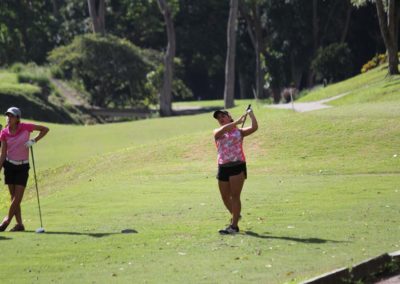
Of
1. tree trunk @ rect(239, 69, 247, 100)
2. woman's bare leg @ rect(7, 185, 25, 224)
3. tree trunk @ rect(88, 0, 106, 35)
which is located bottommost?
tree trunk @ rect(239, 69, 247, 100)

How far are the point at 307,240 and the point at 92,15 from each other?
58348 millimetres

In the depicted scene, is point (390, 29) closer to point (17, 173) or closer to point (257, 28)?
point (257, 28)

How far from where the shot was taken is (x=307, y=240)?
1389cm

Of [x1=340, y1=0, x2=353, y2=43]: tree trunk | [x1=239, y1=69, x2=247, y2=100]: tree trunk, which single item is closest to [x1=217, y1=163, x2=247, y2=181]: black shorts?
[x1=340, y1=0, x2=353, y2=43]: tree trunk

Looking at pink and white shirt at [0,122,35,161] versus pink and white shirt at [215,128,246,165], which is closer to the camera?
pink and white shirt at [215,128,246,165]

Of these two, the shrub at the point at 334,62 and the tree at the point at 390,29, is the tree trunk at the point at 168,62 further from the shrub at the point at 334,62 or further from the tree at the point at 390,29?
the tree at the point at 390,29

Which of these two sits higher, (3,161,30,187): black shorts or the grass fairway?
(3,161,30,187): black shorts

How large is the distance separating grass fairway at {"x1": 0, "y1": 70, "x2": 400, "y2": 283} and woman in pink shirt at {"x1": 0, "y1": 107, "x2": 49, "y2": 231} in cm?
61

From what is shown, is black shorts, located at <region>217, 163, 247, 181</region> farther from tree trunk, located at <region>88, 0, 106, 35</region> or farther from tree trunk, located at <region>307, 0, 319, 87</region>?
tree trunk, located at <region>307, 0, 319, 87</region>

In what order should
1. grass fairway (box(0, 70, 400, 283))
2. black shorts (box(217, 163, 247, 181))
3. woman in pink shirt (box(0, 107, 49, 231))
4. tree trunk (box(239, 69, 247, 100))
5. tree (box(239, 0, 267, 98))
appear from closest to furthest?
grass fairway (box(0, 70, 400, 283)) → black shorts (box(217, 163, 247, 181)) → woman in pink shirt (box(0, 107, 49, 231)) → tree (box(239, 0, 267, 98)) → tree trunk (box(239, 69, 247, 100))

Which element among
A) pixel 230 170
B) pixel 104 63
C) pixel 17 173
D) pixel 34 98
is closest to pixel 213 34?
pixel 104 63

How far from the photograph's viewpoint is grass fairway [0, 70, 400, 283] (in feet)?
41.2

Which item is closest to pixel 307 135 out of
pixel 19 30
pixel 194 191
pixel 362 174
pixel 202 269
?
pixel 362 174

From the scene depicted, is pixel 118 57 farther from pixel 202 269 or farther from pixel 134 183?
pixel 202 269
